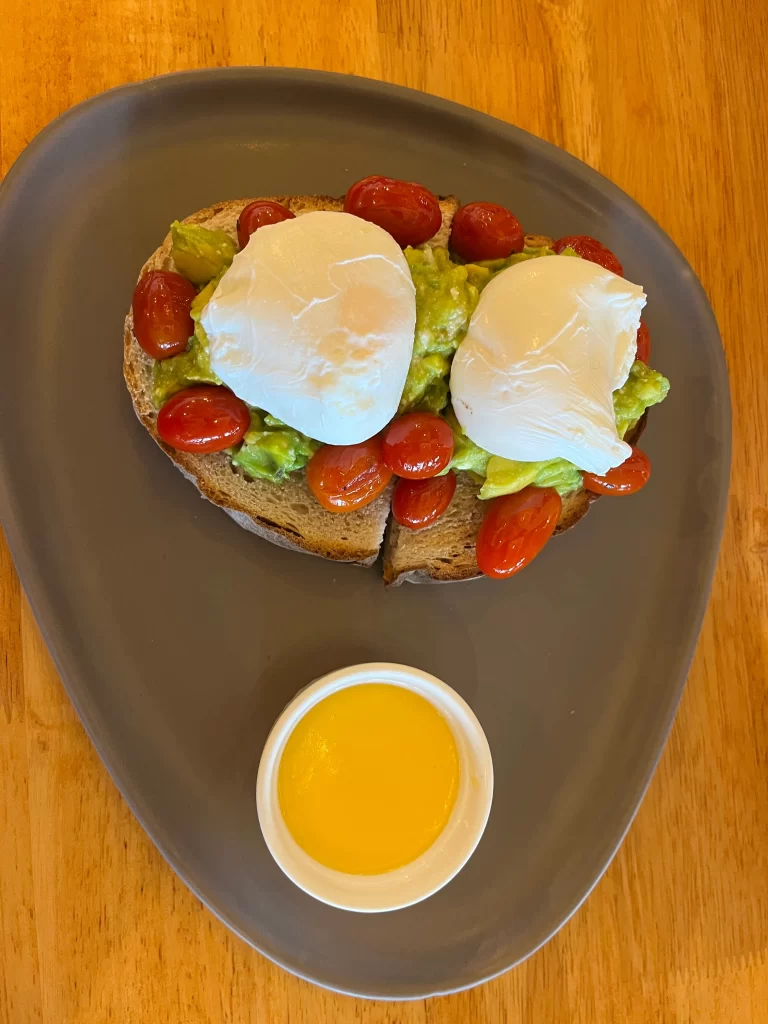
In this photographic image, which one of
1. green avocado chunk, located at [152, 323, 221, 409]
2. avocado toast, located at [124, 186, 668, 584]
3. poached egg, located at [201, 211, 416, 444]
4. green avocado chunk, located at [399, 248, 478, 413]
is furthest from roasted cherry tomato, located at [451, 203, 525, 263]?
green avocado chunk, located at [152, 323, 221, 409]

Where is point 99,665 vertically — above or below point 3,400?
below

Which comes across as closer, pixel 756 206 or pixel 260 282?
pixel 260 282

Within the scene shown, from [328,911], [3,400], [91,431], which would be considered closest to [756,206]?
[91,431]

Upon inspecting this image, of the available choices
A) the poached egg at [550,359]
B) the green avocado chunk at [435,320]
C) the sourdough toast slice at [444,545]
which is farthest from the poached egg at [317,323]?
the sourdough toast slice at [444,545]

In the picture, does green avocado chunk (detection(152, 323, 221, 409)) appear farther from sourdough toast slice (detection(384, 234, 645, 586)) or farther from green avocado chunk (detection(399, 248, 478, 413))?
sourdough toast slice (detection(384, 234, 645, 586))

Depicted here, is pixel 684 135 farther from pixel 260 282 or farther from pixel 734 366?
pixel 260 282

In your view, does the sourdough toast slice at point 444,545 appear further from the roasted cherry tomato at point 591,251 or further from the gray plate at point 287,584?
the roasted cherry tomato at point 591,251
